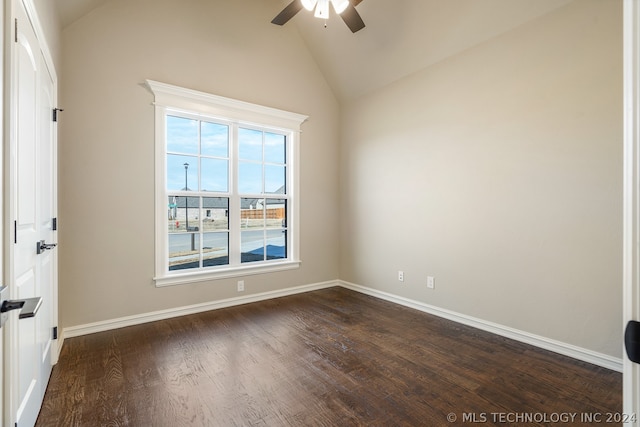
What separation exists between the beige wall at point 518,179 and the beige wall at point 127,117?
1.98 m

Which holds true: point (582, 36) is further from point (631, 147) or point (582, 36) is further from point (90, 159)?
point (90, 159)

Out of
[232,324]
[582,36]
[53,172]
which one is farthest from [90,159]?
[582,36]

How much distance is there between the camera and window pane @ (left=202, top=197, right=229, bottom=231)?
144 inches

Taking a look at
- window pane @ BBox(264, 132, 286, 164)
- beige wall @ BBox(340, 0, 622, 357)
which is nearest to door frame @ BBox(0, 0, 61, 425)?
window pane @ BBox(264, 132, 286, 164)

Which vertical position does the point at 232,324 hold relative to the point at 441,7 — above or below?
below

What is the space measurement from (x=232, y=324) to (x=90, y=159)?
2.13m

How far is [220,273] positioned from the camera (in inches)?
145

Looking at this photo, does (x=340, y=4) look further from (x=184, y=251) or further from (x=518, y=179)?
(x=184, y=251)

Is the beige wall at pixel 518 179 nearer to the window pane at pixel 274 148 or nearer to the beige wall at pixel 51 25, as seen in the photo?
the window pane at pixel 274 148

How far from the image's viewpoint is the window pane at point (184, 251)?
11.4 feet

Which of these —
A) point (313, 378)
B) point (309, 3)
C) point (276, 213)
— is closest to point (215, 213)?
point (276, 213)

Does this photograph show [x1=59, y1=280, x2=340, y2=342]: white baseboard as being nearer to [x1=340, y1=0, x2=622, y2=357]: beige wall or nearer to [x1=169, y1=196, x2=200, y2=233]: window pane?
[x1=169, y1=196, x2=200, y2=233]: window pane

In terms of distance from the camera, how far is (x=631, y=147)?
577 mm

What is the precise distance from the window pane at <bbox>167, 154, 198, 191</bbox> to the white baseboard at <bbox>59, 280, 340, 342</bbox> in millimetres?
1368
